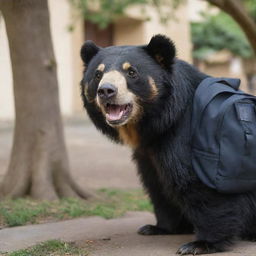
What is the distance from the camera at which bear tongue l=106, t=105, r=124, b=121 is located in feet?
13.7

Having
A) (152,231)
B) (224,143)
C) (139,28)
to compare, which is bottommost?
(152,231)

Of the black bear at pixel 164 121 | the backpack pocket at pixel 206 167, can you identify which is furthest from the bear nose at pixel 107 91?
the backpack pocket at pixel 206 167

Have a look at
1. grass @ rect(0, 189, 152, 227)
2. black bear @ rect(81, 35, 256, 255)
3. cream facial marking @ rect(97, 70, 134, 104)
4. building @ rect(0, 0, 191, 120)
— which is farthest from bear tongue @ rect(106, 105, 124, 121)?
building @ rect(0, 0, 191, 120)

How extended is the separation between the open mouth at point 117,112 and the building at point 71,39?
1055 cm

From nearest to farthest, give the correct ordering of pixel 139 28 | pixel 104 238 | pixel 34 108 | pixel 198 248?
pixel 198 248 < pixel 104 238 < pixel 34 108 < pixel 139 28

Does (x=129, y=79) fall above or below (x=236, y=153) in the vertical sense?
above

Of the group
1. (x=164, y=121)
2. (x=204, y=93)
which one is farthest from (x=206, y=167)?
(x=204, y=93)

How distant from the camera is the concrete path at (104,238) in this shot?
13.8 feet

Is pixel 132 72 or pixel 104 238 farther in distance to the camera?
pixel 104 238

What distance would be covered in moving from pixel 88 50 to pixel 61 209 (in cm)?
221

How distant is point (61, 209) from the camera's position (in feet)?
19.7

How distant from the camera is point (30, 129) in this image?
6461 mm

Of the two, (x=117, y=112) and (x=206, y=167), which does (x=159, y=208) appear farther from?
(x=117, y=112)

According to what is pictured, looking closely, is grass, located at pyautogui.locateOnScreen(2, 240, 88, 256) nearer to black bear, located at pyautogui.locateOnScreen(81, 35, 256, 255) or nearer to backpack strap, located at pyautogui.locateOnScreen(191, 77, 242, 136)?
black bear, located at pyautogui.locateOnScreen(81, 35, 256, 255)
